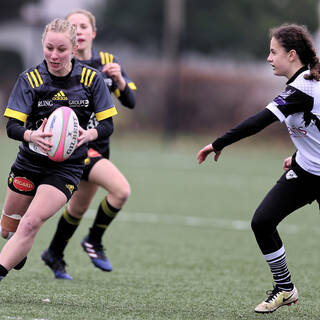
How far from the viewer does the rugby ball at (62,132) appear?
5020 mm

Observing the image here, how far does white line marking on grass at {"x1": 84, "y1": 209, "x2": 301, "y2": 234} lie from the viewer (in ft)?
A: 32.5

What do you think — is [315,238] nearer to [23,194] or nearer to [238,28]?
[23,194]

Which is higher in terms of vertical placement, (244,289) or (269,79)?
(244,289)

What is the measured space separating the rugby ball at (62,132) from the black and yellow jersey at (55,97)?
0.49ft

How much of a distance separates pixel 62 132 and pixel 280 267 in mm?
1688

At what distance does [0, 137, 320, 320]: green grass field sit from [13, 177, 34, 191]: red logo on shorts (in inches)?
29.3

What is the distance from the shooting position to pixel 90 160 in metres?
6.78

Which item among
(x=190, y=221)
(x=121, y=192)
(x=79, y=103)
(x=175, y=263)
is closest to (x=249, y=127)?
(x=79, y=103)

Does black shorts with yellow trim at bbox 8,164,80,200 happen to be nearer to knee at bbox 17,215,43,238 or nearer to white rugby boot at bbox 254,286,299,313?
knee at bbox 17,215,43,238

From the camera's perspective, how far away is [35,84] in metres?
5.19

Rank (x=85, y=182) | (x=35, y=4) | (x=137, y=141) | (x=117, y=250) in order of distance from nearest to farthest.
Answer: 1. (x=85, y=182)
2. (x=117, y=250)
3. (x=137, y=141)
4. (x=35, y=4)

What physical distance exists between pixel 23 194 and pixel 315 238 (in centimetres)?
479

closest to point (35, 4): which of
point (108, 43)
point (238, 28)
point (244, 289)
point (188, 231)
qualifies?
point (238, 28)

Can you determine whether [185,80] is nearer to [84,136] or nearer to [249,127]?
[84,136]
